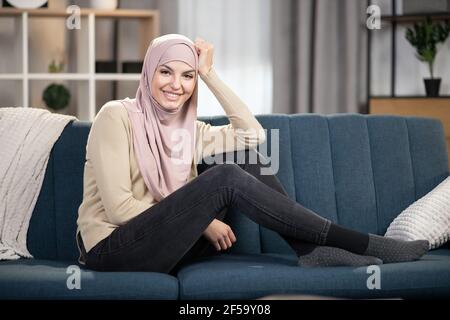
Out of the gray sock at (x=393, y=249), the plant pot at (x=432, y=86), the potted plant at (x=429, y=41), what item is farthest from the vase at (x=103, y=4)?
the gray sock at (x=393, y=249)

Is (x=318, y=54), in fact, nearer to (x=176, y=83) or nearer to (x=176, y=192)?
(x=176, y=83)

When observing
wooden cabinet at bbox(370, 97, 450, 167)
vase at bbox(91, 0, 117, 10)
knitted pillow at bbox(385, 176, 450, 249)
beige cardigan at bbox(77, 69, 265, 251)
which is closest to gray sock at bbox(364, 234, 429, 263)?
knitted pillow at bbox(385, 176, 450, 249)

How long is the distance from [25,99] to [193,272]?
8.38 ft

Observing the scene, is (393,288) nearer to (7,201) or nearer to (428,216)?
(428,216)

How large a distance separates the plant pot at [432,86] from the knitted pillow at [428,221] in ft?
6.59

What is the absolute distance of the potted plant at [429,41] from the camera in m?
4.42

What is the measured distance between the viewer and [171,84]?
2.33 meters

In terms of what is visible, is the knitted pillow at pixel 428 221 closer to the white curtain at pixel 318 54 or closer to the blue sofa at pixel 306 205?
the blue sofa at pixel 306 205

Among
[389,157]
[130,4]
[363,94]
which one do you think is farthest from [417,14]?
[389,157]

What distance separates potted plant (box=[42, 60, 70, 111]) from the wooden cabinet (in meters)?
1.85

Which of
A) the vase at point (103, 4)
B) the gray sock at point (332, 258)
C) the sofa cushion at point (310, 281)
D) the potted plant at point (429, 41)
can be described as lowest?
the sofa cushion at point (310, 281)

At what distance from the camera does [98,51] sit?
466cm

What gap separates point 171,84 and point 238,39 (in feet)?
8.01

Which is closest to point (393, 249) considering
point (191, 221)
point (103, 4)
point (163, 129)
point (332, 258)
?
point (332, 258)
